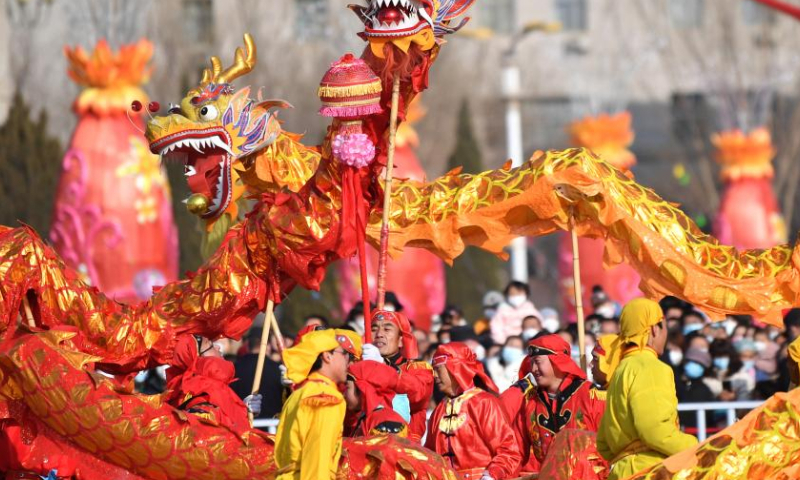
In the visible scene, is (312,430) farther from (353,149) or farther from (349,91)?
(349,91)

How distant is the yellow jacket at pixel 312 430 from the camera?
5.71m

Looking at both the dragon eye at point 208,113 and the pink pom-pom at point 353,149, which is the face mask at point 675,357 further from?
the dragon eye at point 208,113

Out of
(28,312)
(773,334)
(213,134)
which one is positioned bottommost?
(773,334)

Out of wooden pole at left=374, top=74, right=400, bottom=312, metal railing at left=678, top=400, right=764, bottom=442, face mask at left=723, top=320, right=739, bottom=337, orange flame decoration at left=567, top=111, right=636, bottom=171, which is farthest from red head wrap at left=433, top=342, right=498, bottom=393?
orange flame decoration at left=567, top=111, right=636, bottom=171

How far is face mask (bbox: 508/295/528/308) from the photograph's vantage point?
12180mm

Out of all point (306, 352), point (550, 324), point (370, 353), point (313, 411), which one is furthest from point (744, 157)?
point (313, 411)

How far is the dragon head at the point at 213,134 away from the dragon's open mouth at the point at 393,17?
0.72m

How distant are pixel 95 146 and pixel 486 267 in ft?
28.2

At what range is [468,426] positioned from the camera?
7434mm

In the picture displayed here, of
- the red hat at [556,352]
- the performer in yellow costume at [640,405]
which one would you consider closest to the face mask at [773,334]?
the red hat at [556,352]

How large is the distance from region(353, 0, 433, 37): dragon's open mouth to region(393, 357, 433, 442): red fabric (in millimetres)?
1599

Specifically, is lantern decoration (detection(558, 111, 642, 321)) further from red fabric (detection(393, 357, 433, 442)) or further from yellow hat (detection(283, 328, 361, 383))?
yellow hat (detection(283, 328, 361, 383))

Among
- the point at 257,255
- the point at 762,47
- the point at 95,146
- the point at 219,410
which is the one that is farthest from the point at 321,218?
the point at 762,47

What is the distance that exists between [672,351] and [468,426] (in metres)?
3.77
